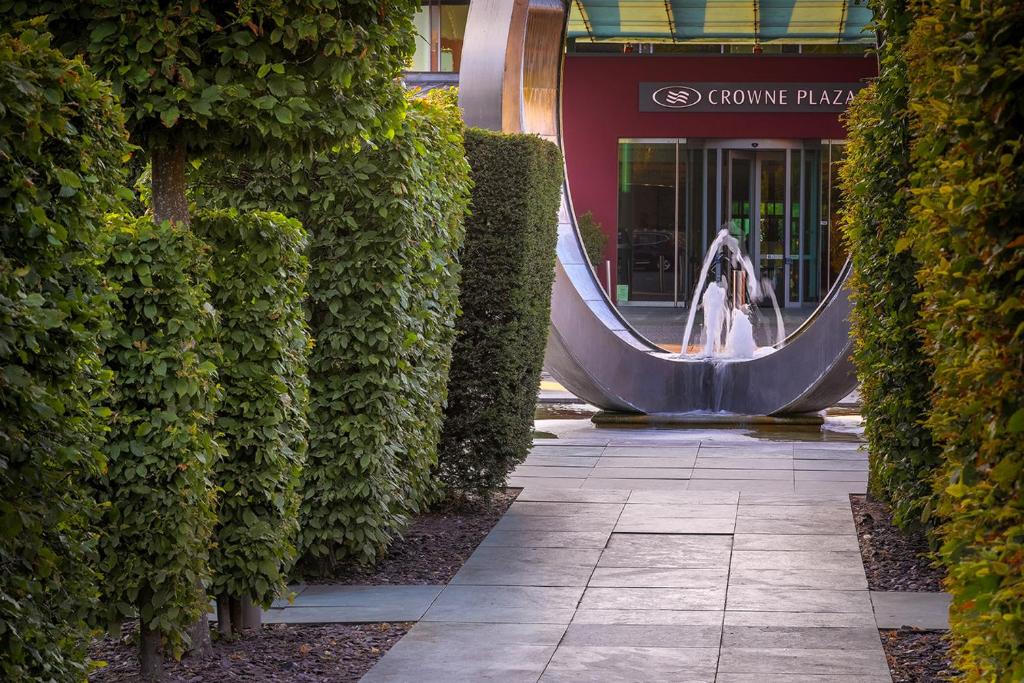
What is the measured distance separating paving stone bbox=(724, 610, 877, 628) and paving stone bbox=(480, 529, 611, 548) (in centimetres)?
164

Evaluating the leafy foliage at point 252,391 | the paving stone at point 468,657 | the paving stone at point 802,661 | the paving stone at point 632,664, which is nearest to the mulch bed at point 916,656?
the paving stone at point 802,661

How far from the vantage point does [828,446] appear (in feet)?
37.9

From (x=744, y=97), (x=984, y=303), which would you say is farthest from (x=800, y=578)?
(x=744, y=97)

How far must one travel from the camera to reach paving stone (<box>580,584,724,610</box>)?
6.23 meters

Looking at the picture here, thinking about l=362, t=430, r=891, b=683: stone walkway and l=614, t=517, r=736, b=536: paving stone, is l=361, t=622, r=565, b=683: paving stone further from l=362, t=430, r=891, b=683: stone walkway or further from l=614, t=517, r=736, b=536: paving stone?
l=614, t=517, r=736, b=536: paving stone

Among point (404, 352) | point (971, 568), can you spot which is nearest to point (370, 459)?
point (404, 352)

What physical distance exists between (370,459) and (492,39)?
5.92 meters

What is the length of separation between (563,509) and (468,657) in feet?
10.9

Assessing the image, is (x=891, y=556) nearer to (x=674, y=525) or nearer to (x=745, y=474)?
(x=674, y=525)

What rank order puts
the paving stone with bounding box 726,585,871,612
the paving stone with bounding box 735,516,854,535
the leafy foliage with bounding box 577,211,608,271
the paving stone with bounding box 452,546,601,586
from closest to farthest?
the paving stone with bounding box 726,585,871,612, the paving stone with bounding box 452,546,601,586, the paving stone with bounding box 735,516,854,535, the leafy foliage with bounding box 577,211,608,271

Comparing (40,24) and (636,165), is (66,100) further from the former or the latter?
(636,165)

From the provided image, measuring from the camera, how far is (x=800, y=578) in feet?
22.1

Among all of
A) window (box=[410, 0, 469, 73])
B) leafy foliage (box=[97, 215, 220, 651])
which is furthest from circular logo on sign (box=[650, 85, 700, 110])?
leafy foliage (box=[97, 215, 220, 651])

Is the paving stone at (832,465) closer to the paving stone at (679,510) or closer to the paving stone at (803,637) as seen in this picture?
the paving stone at (679,510)
